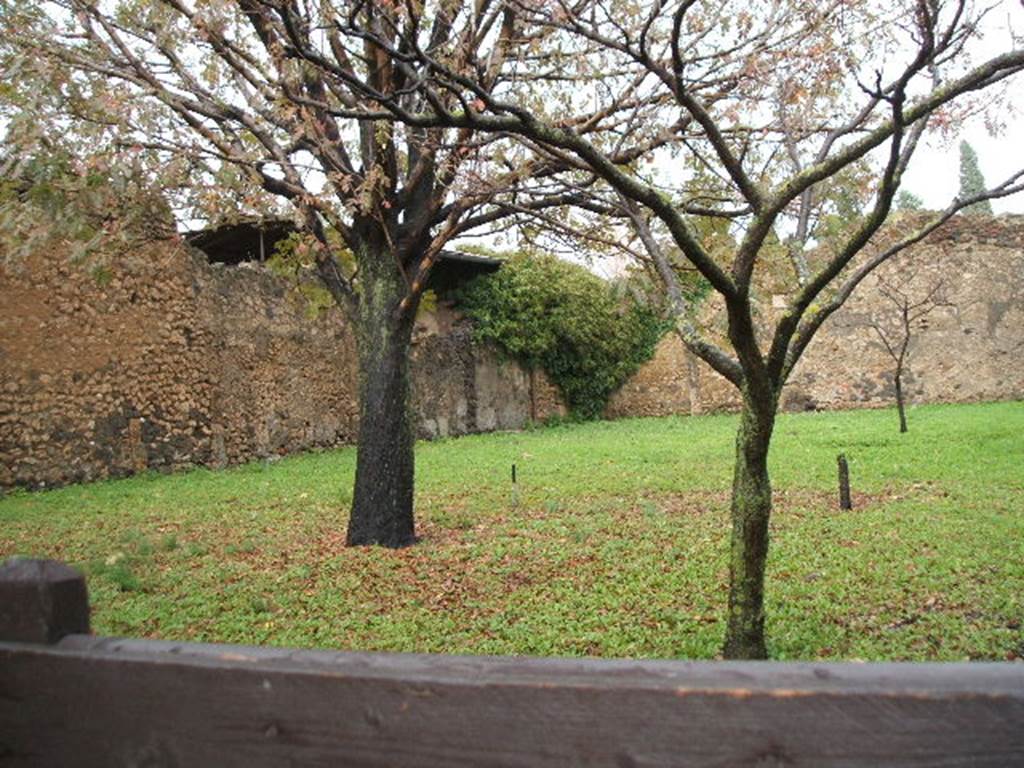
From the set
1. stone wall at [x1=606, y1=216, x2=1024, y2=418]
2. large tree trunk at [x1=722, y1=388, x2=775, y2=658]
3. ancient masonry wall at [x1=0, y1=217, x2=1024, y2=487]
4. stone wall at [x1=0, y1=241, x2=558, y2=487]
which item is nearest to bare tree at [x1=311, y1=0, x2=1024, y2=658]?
large tree trunk at [x1=722, y1=388, x2=775, y2=658]

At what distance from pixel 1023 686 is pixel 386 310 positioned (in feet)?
19.8

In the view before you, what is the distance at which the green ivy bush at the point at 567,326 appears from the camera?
1816cm

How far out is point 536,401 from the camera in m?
19.1

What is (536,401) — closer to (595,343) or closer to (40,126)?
(595,343)

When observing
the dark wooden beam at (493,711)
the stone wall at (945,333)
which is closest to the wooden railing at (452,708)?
the dark wooden beam at (493,711)

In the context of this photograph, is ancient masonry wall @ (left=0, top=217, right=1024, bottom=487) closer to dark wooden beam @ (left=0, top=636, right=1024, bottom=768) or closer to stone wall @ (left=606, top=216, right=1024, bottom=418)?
stone wall @ (left=606, top=216, right=1024, bottom=418)

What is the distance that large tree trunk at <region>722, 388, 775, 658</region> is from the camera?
3.47 meters

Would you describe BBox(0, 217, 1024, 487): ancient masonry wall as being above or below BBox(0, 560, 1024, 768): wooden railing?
above

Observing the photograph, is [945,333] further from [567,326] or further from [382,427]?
[382,427]

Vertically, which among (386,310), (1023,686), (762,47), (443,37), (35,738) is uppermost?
(443,37)

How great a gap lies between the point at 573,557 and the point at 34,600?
4952 millimetres

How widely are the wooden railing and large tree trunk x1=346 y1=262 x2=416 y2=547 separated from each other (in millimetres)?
→ 5297

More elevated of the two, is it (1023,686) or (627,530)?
(1023,686)

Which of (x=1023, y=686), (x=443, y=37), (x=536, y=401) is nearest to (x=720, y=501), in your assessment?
(x=443, y=37)
